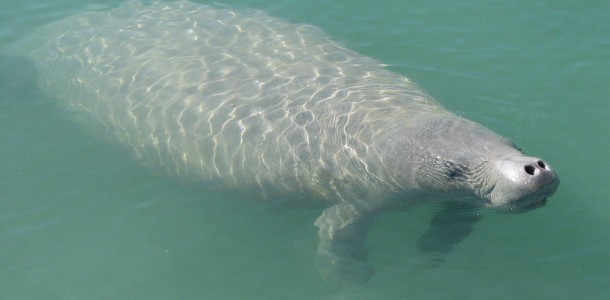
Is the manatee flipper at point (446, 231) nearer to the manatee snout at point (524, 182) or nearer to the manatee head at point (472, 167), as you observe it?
the manatee head at point (472, 167)

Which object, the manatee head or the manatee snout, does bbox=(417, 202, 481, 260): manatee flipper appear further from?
the manatee snout

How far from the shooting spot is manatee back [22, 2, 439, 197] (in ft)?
30.4

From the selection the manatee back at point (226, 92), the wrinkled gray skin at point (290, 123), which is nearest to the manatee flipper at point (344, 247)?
the wrinkled gray skin at point (290, 123)

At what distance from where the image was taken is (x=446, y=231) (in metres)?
9.10

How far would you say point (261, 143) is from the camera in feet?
31.1

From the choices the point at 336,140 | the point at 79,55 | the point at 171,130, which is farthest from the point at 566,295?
the point at 79,55

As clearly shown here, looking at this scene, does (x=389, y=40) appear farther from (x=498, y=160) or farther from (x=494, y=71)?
(x=498, y=160)

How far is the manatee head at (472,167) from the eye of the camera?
685cm

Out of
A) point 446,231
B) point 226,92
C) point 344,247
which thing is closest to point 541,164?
point 446,231

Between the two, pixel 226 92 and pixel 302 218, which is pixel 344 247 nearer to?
pixel 302 218

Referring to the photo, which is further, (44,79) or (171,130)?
(44,79)

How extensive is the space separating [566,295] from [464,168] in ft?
8.06

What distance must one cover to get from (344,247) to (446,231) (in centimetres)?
144

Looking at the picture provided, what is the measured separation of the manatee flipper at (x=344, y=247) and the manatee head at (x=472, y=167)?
124 cm
